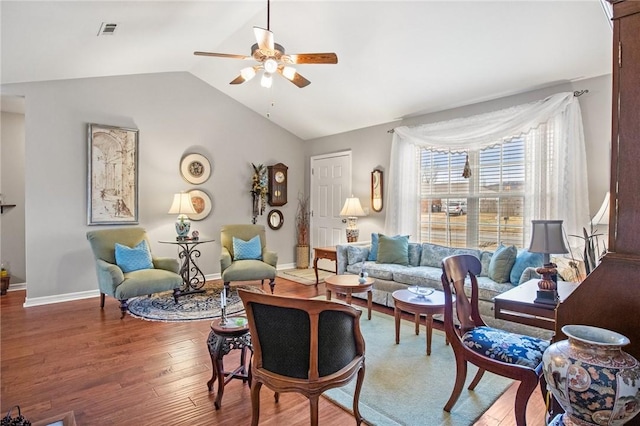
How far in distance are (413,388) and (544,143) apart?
304 centimetres

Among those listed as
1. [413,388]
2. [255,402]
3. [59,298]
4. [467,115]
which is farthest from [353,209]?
[59,298]

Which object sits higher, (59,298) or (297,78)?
(297,78)

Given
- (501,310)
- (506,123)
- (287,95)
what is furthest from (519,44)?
(287,95)

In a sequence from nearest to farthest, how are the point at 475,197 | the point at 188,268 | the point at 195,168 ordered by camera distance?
the point at 475,197
the point at 188,268
the point at 195,168

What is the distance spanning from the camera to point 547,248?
2252 millimetres

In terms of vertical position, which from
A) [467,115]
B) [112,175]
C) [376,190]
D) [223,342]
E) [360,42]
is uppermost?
[360,42]

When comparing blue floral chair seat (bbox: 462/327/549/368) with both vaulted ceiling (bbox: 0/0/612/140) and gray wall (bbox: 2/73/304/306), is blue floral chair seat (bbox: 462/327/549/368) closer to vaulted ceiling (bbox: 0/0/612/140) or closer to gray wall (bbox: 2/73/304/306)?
vaulted ceiling (bbox: 0/0/612/140)

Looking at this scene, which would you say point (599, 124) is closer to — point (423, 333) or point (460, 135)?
point (460, 135)

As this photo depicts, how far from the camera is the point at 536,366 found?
71.9 inches

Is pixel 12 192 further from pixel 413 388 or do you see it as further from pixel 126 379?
pixel 413 388

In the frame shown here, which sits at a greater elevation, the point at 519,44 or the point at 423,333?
the point at 519,44

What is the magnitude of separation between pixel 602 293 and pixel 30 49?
4.89m

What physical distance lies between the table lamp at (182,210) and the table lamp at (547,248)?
4.20m

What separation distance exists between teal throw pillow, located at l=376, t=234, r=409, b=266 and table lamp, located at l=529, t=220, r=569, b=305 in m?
2.24
